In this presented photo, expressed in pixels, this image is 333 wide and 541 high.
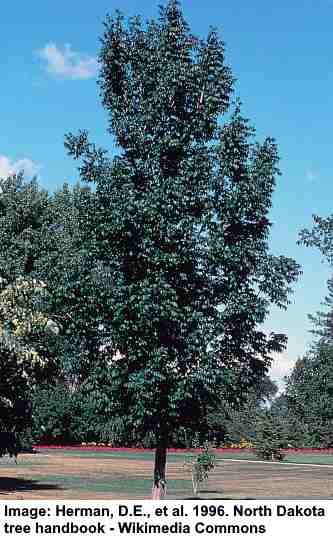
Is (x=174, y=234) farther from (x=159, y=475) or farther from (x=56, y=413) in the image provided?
(x=56, y=413)

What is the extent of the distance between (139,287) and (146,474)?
65.3 feet

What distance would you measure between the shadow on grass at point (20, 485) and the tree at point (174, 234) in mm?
8465

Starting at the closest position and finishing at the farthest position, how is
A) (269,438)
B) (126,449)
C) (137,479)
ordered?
(137,479) < (269,438) < (126,449)

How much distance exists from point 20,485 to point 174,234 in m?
14.1

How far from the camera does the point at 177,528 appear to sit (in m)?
13.2

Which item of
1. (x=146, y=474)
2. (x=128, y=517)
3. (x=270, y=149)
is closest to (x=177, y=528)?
(x=128, y=517)

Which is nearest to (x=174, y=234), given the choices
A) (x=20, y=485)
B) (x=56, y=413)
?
(x=20, y=485)

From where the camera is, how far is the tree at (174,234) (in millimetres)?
17266

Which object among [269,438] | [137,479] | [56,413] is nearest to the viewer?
[137,479]

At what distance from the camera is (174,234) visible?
17172 mm

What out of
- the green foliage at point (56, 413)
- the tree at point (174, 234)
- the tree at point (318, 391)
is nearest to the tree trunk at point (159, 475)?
the tree at point (174, 234)

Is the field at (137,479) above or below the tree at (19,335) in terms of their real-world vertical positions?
below

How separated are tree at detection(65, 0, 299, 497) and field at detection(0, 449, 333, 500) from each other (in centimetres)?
715

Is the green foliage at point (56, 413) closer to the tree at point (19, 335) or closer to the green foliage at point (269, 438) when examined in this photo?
the green foliage at point (269, 438)
